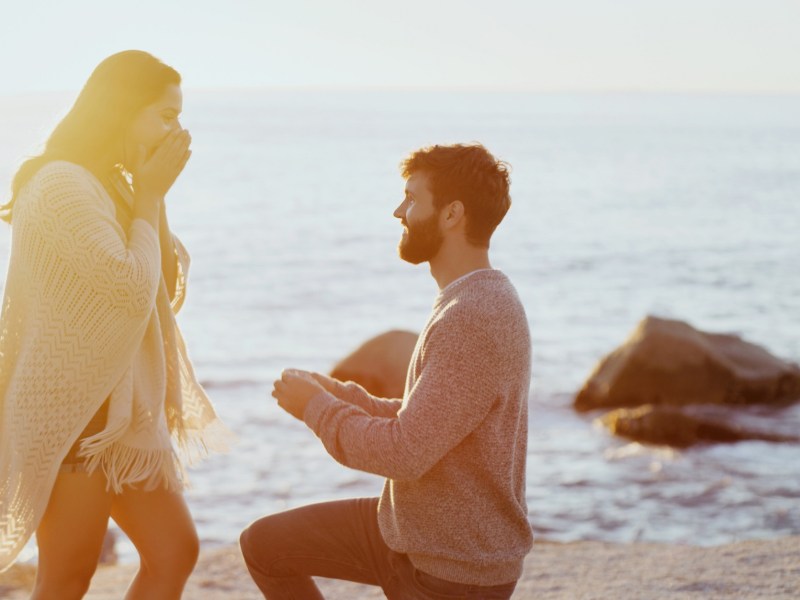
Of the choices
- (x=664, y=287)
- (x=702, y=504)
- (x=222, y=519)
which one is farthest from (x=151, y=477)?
(x=664, y=287)

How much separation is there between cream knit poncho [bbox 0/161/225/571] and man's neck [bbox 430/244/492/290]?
90 cm

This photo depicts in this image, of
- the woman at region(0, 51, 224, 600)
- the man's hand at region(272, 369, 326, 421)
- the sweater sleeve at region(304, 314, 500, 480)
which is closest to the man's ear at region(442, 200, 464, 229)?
the sweater sleeve at region(304, 314, 500, 480)

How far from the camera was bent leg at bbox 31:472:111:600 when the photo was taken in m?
3.40

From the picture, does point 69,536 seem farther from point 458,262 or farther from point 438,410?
point 458,262

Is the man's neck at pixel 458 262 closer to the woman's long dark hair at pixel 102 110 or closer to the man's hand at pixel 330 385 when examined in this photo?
the man's hand at pixel 330 385

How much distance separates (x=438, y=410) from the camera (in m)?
3.03

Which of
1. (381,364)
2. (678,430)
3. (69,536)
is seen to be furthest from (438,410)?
(381,364)

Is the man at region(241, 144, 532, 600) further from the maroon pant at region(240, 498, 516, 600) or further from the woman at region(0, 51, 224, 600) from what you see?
the woman at region(0, 51, 224, 600)

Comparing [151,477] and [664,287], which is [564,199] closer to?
[664,287]

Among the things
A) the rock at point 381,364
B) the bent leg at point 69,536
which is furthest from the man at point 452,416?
the rock at point 381,364

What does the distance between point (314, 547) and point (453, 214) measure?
1184mm

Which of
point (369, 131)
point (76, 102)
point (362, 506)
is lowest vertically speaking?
Answer: point (369, 131)

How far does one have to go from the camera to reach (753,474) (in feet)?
30.8

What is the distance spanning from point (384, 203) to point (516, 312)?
41.2m
